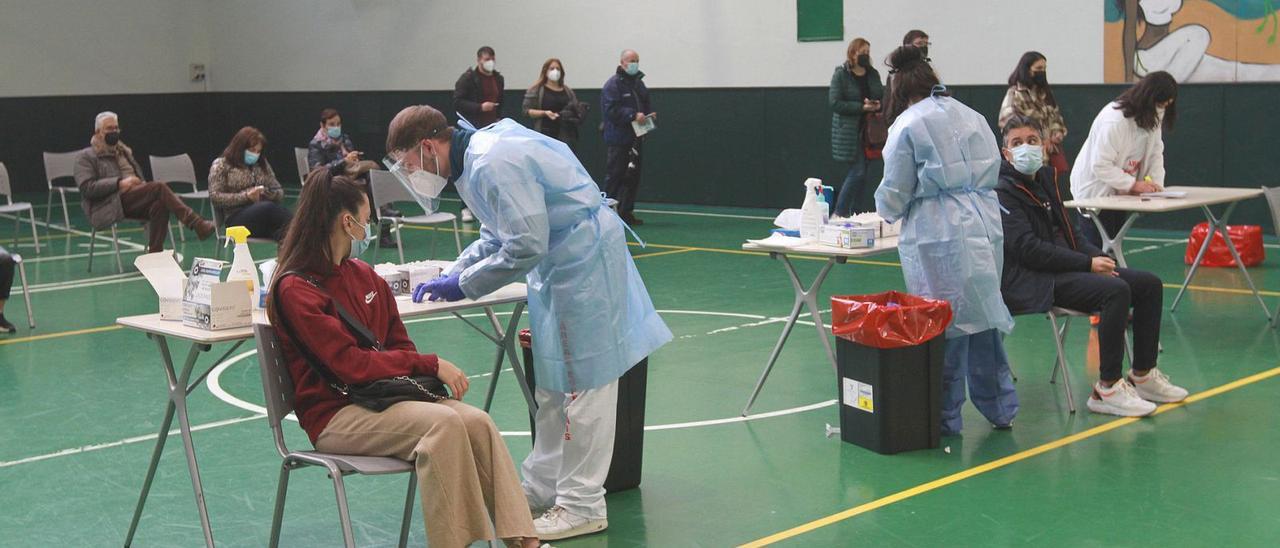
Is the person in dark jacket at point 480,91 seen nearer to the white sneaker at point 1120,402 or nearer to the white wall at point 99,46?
the white wall at point 99,46

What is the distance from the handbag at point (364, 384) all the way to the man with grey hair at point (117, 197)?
8203mm

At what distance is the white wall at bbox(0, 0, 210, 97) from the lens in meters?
19.8

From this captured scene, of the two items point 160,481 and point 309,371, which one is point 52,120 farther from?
point 309,371

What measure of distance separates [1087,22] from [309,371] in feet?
33.0

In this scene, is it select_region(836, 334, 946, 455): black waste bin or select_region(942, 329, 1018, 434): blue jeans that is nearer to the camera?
select_region(836, 334, 946, 455): black waste bin

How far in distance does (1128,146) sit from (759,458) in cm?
346

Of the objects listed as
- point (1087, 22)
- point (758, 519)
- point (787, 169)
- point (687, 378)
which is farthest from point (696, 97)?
point (758, 519)

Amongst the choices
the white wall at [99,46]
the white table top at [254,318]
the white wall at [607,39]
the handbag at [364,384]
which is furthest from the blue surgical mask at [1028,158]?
the white wall at [99,46]

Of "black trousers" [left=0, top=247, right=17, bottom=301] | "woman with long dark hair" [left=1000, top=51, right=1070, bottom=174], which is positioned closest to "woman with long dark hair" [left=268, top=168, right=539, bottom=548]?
"black trousers" [left=0, top=247, right=17, bottom=301]

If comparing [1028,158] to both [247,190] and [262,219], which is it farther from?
[247,190]

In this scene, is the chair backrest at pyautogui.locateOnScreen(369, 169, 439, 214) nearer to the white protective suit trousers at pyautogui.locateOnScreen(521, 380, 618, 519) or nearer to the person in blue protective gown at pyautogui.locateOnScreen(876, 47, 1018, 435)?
the person in blue protective gown at pyautogui.locateOnScreen(876, 47, 1018, 435)

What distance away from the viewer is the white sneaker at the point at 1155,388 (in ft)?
21.0

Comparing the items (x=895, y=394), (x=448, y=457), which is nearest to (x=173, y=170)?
(x=895, y=394)

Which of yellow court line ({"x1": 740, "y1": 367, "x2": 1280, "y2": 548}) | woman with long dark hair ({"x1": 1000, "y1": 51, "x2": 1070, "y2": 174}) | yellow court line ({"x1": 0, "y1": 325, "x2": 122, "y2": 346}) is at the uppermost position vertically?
woman with long dark hair ({"x1": 1000, "y1": 51, "x2": 1070, "y2": 174})
